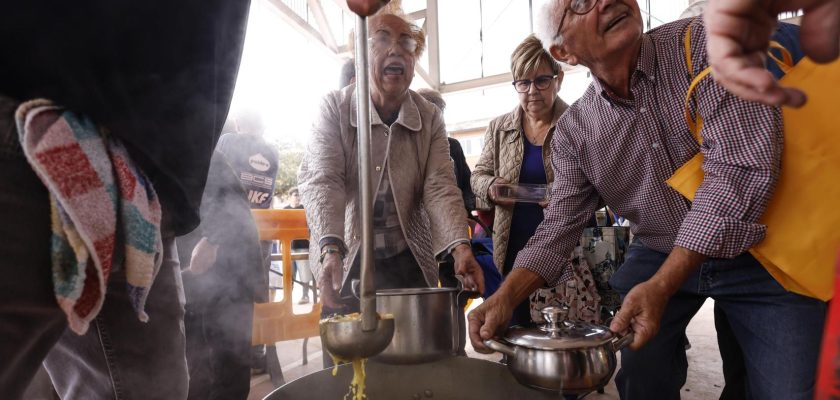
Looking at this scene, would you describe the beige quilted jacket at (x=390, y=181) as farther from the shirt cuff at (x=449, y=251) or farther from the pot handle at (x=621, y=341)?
the pot handle at (x=621, y=341)

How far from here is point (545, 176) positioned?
7.99 ft

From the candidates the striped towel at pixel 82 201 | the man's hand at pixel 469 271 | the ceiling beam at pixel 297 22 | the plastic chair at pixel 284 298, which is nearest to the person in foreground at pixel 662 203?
the man's hand at pixel 469 271

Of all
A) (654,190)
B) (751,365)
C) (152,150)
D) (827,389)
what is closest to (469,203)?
(654,190)

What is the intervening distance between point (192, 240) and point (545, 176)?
183cm

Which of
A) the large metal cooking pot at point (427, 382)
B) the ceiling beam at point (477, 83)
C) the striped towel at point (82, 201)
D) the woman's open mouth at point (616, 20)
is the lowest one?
the large metal cooking pot at point (427, 382)

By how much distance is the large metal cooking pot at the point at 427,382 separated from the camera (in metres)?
1.25

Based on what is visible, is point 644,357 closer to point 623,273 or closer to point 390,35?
point 623,273

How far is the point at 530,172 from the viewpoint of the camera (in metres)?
2.47

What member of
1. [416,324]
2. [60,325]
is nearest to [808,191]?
[416,324]

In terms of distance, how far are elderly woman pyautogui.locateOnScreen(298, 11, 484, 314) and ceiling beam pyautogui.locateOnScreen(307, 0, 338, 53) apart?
14.9 feet

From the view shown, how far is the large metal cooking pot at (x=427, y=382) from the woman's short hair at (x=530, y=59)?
1.67 metres

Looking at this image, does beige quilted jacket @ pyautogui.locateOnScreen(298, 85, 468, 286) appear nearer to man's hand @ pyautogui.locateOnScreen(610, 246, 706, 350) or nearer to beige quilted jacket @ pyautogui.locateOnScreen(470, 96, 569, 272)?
beige quilted jacket @ pyautogui.locateOnScreen(470, 96, 569, 272)

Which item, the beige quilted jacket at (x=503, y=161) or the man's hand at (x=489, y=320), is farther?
the beige quilted jacket at (x=503, y=161)

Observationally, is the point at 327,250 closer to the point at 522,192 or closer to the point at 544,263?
the point at 544,263
